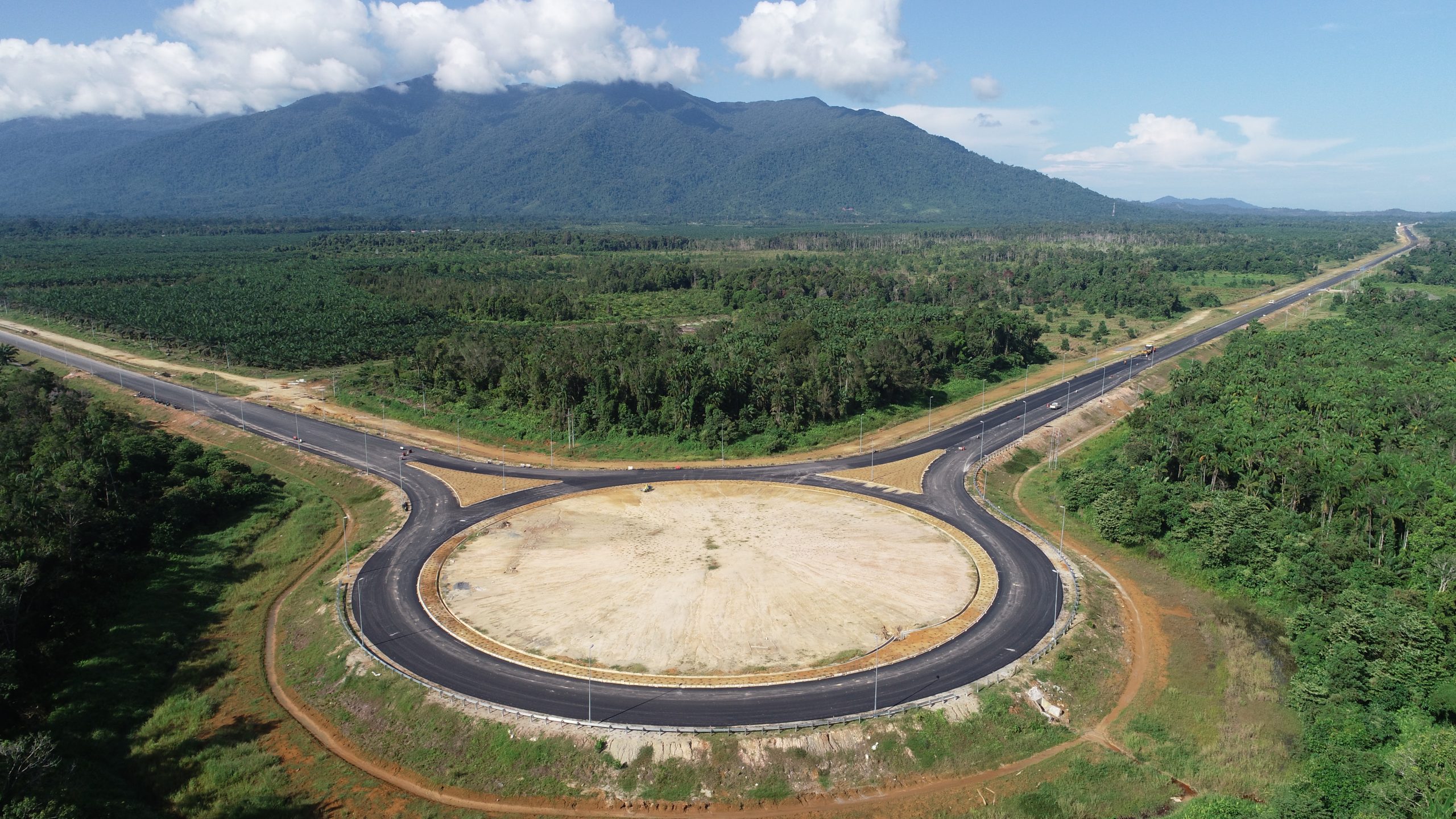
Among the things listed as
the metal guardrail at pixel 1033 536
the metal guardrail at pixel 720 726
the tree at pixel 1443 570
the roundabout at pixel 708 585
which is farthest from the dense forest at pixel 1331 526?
the roundabout at pixel 708 585

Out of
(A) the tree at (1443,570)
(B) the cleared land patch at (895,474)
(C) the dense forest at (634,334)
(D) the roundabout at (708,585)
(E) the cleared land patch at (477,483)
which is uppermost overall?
(C) the dense forest at (634,334)

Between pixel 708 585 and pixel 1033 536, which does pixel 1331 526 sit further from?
pixel 708 585

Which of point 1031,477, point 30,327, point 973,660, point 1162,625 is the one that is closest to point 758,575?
point 973,660

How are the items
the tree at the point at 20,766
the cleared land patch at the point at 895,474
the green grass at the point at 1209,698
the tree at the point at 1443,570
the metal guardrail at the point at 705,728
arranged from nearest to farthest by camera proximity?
the tree at the point at 20,766 < the green grass at the point at 1209,698 < the metal guardrail at the point at 705,728 < the tree at the point at 1443,570 < the cleared land patch at the point at 895,474

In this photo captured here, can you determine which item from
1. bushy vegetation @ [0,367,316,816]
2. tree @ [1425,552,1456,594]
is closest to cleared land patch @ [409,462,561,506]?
bushy vegetation @ [0,367,316,816]

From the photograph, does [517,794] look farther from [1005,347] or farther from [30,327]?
[30,327]

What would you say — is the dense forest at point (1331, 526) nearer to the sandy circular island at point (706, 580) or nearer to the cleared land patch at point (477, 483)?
the sandy circular island at point (706, 580)
